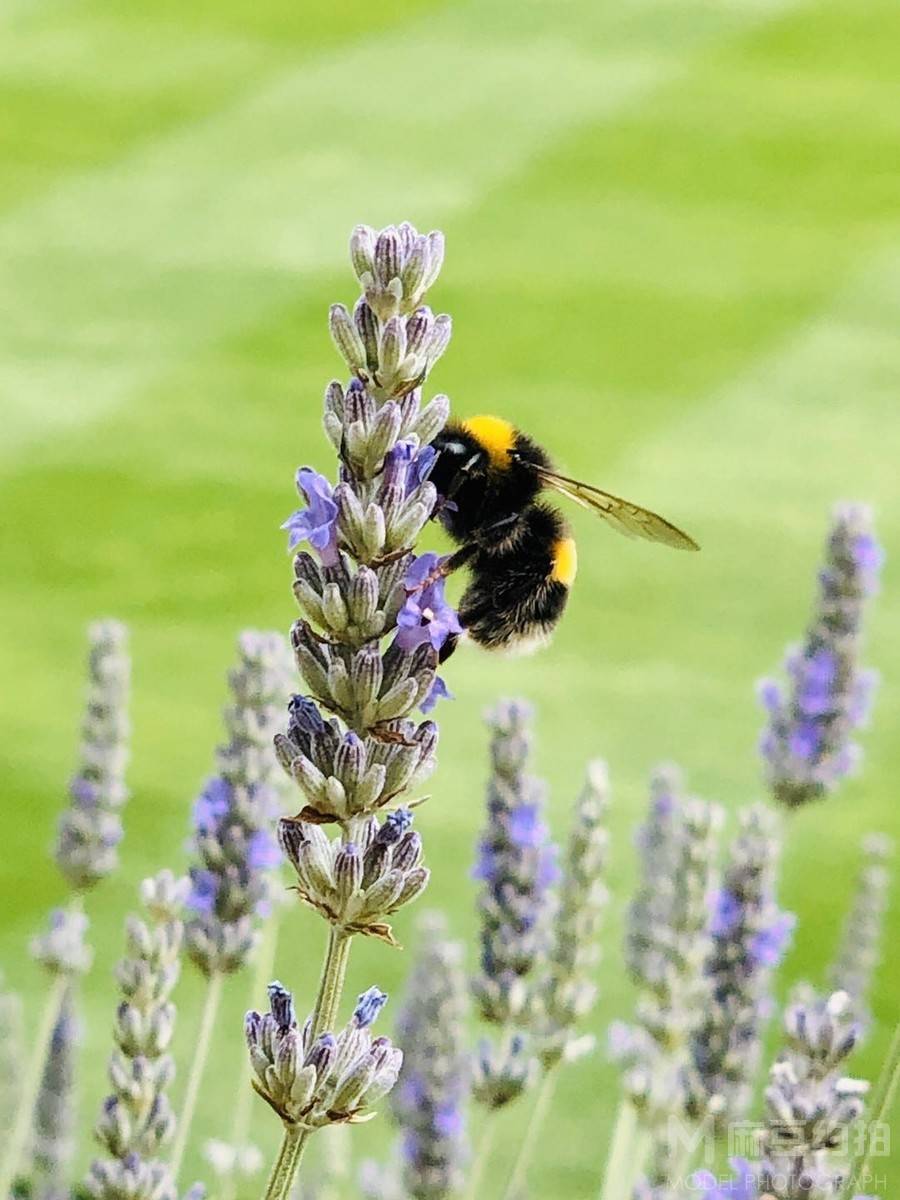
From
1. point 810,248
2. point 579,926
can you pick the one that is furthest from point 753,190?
point 579,926

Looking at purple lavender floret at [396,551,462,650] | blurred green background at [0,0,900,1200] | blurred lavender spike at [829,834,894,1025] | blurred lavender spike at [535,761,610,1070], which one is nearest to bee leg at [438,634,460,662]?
purple lavender floret at [396,551,462,650]

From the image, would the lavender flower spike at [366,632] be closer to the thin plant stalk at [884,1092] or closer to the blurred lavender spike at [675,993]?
the thin plant stalk at [884,1092]

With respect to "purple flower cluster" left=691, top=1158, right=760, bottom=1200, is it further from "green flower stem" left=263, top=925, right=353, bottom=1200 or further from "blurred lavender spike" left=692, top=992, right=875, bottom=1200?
"green flower stem" left=263, top=925, right=353, bottom=1200

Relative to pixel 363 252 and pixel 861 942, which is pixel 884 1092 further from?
pixel 861 942

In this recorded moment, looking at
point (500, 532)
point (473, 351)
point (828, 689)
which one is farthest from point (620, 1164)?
point (473, 351)

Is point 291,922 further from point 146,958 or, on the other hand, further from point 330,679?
point 330,679

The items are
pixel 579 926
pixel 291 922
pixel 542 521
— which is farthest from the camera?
pixel 291 922

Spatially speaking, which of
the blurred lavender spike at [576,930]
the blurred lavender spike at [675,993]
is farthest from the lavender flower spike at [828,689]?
the blurred lavender spike at [576,930]
